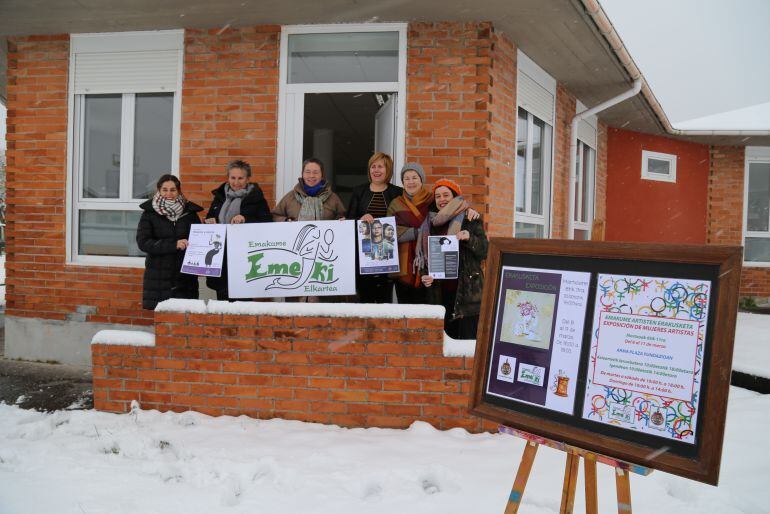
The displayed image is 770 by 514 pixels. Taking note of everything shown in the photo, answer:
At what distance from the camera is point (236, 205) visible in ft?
13.9

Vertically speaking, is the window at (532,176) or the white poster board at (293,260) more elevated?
the window at (532,176)

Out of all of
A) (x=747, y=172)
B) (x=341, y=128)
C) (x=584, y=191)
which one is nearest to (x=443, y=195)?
(x=584, y=191)

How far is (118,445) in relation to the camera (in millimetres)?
3078

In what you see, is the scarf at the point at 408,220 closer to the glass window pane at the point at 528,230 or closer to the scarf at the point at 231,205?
the scarf at the point at 231,205

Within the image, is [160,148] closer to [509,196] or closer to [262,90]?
[262,90]

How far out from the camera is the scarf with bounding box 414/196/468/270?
12.6 ft

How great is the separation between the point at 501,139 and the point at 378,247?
2164 millimetres

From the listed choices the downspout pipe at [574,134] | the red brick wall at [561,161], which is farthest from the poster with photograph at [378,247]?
the downspout pipe at [574,134]

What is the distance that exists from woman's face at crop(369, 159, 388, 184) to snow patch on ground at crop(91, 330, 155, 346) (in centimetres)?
210

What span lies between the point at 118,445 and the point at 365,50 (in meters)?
4.04

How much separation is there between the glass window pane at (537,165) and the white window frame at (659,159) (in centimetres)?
391

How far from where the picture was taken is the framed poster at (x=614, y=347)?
1.63m

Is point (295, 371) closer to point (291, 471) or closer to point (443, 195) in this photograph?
point (291, 471)

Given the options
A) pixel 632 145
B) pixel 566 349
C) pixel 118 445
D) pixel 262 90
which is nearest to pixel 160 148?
pixel 262 90
